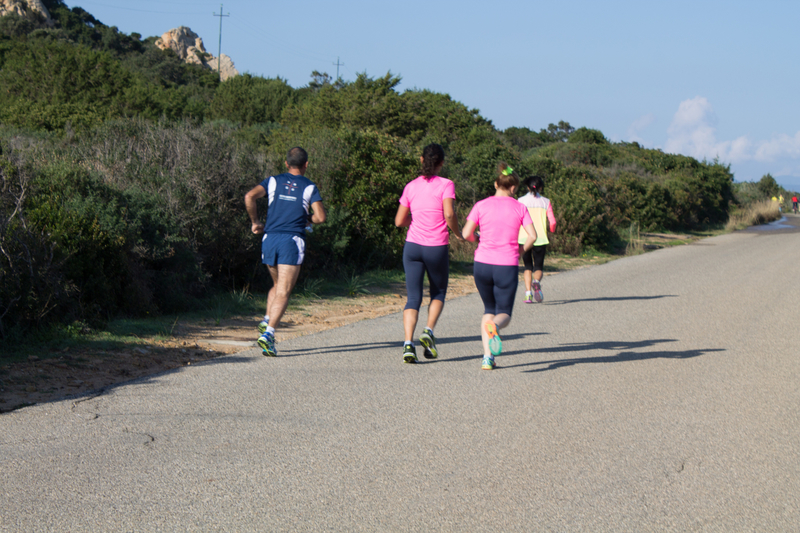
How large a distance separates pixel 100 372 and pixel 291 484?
320cm

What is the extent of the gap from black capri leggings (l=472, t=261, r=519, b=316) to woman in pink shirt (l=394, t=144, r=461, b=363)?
38 cm

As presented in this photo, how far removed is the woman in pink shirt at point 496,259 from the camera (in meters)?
6.30

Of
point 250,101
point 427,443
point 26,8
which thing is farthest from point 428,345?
point 26,8

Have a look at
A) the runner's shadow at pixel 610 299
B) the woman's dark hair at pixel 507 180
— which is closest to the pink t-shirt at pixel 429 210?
the woman's dark hair at pixel 507 180

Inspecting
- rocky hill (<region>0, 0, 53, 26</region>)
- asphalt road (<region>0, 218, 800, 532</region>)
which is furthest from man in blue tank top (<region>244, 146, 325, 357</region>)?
rocky hill (<region>0, 0, 53, 26</region>)

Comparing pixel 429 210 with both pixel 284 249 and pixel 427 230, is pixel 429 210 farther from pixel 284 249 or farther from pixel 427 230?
pixel 284 249

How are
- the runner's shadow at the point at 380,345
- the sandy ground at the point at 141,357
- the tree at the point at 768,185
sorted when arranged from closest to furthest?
1. the sandy ground at the point at 141,357
2. the runner's shadow at the point at 380,345
3. the tree at the point at 768,185

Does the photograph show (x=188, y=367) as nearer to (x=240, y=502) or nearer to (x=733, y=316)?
(x=240, y=502)

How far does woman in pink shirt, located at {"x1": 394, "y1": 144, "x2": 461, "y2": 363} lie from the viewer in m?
6.56

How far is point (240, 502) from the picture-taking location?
138 inches

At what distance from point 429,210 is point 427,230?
0.19m

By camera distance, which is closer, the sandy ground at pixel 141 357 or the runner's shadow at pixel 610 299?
the sandy ground at pixel 141 357

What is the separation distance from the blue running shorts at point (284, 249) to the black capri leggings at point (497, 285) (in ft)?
5.78

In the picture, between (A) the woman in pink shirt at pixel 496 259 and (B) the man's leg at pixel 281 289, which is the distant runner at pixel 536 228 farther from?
(B) the man's leg at pixel 281 289
